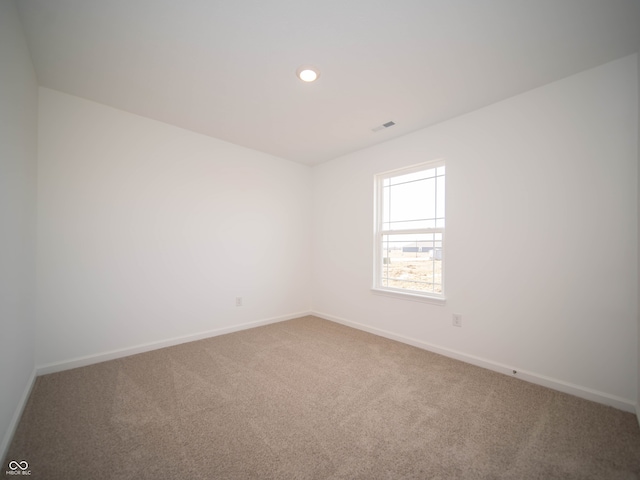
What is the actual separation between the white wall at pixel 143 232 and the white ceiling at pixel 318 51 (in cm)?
43

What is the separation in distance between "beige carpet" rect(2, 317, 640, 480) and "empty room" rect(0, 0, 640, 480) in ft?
0.05

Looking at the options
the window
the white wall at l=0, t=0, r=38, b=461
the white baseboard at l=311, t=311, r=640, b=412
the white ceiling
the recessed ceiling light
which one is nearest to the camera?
the white wall at l=0, t=0, r=38, b=461

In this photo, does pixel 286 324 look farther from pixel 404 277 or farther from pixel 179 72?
pixel 179 72

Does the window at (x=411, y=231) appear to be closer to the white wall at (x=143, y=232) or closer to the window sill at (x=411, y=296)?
the window sill at (x=411, y=296)

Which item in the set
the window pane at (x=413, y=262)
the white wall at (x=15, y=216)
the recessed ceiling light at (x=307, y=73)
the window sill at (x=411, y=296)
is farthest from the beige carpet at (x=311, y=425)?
the recessed ceiling light at (x=307, y=73)

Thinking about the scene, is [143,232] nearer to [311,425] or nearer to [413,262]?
[311,425]

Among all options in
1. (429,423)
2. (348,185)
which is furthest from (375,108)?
(429,423)

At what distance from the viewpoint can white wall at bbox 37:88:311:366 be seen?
2.42 m

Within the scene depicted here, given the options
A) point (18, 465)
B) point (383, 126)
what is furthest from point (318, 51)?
point (18, 465)

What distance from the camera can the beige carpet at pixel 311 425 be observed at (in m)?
1.38

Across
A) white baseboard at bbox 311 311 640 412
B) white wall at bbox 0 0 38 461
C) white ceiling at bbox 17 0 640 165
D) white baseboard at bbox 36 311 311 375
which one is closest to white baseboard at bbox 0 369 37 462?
white wall at bbox 0 0 38 461

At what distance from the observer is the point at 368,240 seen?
12.1 ft

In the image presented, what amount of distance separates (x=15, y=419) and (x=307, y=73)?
3073 mm

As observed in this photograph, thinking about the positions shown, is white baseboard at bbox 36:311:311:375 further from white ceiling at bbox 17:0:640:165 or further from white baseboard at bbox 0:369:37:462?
white ceiling at bbox 17:0:640:165
